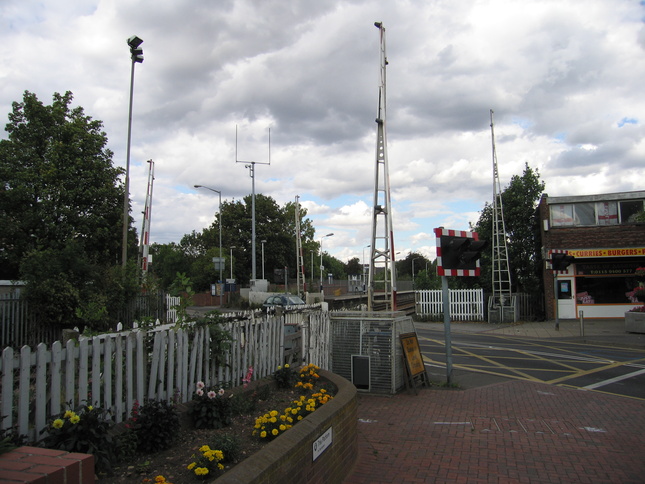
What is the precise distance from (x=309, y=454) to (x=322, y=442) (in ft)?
1.15

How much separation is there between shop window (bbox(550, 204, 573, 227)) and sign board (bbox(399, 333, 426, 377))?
57.3 ft

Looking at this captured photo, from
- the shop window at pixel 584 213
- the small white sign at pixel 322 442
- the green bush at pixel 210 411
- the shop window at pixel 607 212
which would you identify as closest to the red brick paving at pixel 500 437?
the small white sign at pixel 322 442

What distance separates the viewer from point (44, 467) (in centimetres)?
249

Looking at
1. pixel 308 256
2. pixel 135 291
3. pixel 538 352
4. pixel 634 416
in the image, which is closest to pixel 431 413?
pixel 634 416

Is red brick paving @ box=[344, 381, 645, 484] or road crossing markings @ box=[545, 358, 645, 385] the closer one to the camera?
red brick paving @ box=[344, 381, 645, 484]

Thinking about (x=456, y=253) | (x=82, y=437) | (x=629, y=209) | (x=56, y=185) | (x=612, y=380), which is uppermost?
(x=56, y=185)

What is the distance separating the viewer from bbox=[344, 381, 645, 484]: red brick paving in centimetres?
518

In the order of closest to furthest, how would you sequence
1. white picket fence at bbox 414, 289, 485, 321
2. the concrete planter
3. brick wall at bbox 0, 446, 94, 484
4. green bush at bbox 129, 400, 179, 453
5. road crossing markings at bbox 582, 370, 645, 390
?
1. brick wall at bbox 0, 446, 94, 484
2. green bush at bbox 129, 400, 179, 453
3. road crossing markings at bbox 582, 370, 645, 390
4. the concrete planter
5. white picket fence at bbox 414, 289, 485, 321

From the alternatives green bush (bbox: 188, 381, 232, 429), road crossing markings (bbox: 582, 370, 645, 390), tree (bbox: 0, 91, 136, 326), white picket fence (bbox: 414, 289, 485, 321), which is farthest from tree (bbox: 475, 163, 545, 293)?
green bush (bbox: 188, 381, 232, 429)

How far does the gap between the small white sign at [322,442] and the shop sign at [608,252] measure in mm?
21876

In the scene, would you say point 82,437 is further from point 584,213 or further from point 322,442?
point 584,213

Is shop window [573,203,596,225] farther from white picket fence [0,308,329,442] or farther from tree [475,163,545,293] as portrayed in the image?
white picket fence [0,308,329,442]

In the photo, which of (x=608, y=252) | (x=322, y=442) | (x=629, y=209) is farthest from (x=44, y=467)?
(x=629, y=209)

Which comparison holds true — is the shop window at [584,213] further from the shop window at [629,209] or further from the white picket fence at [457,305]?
the white picket fence at [457,305]
